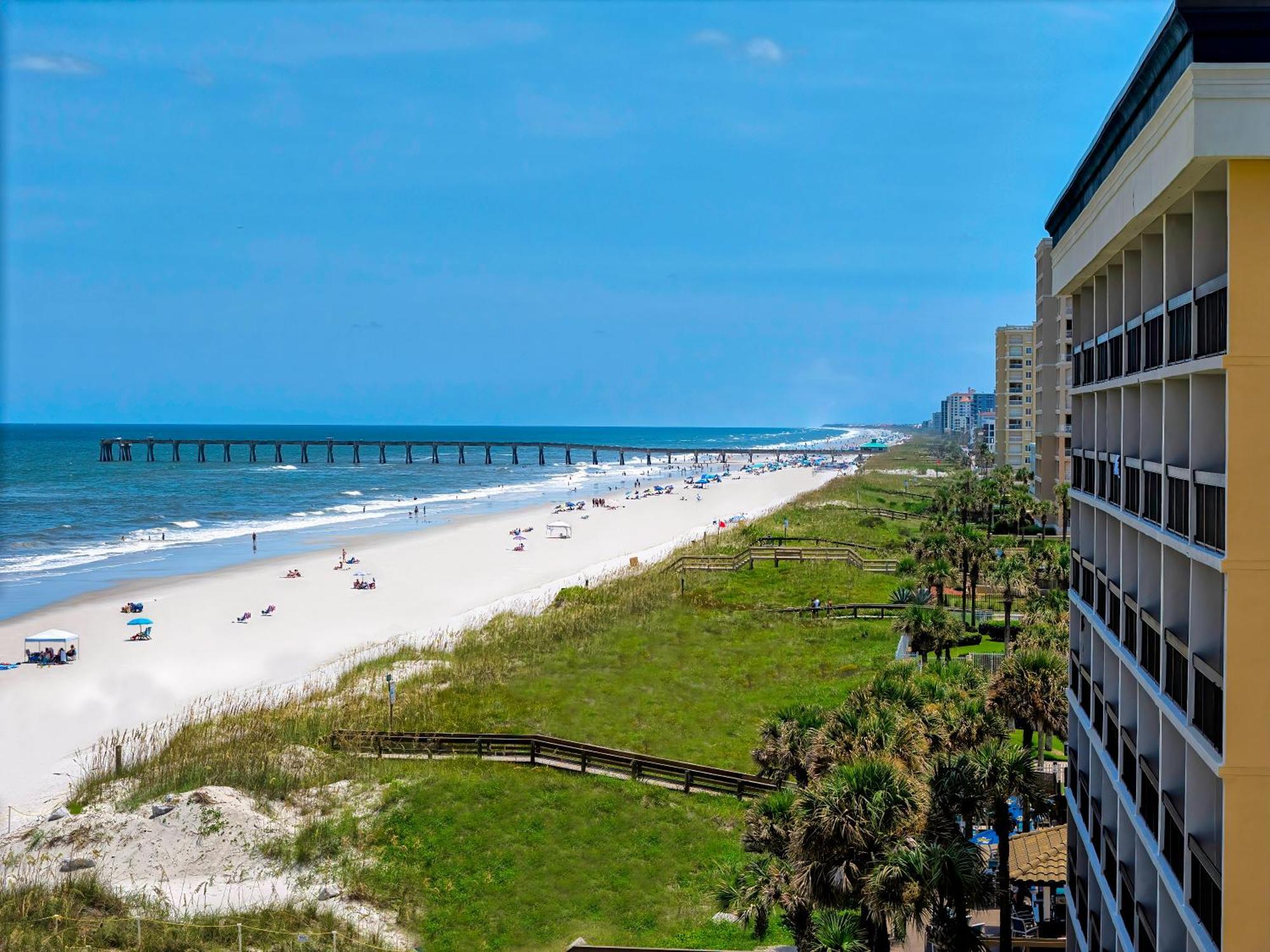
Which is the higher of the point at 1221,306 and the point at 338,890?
the point at 1221,306

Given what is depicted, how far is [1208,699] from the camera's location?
33.7 ft

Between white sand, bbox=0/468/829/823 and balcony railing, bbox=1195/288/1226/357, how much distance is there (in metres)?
27.6

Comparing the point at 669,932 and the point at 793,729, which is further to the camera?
the point at 669,932

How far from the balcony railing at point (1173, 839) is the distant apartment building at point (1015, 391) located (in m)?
108

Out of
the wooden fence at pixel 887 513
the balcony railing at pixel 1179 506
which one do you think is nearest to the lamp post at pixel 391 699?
the balcony railing at pixel 1179 506

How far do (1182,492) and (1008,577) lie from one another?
27556mm

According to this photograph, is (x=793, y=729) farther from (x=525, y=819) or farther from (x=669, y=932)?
(x=525, y=819)

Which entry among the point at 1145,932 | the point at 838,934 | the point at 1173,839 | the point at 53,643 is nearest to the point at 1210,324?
the point at 1173,839

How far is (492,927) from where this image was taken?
20.2 m

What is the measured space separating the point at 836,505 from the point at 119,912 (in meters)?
83.8

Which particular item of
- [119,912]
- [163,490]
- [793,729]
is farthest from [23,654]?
[163,490]

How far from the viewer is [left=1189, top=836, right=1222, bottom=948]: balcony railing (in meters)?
9.84

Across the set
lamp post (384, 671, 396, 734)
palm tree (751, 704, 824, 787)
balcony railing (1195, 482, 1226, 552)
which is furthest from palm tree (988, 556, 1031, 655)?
balcony railing (1195, 482, 1226, 552)

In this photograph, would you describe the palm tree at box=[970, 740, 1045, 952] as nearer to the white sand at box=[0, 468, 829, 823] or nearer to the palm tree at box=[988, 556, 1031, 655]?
the palm tree at box=[988, 556, 1031, 655]
